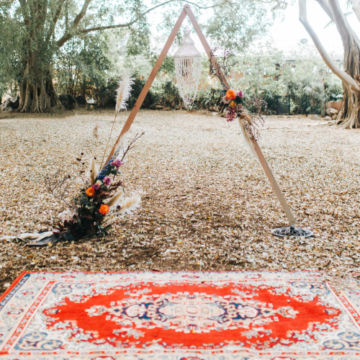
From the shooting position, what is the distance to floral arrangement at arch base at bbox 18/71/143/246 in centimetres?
342

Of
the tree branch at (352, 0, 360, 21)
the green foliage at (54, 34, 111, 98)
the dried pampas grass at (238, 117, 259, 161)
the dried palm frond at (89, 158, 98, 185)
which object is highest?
the tree branch at (352, 0, 360, 21)

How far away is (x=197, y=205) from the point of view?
4.68 m

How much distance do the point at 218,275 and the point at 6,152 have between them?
602 centimetres

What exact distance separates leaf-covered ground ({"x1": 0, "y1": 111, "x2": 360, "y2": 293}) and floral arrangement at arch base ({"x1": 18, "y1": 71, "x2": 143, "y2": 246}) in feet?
0.47

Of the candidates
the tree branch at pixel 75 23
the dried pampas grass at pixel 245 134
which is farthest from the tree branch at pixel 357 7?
the dried pampas grass at pixel 245 134

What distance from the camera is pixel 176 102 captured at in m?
17.0

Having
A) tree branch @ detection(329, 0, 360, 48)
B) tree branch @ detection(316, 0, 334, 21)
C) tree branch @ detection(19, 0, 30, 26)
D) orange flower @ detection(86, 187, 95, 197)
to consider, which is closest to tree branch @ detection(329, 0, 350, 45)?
tree branch @ detection(329, 0, 360, 48)

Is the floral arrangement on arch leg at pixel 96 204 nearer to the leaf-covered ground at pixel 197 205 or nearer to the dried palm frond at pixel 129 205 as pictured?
the dried palm frond at pixel 129 205

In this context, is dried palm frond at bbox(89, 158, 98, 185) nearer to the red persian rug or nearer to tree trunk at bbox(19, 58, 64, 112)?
the red persian rug

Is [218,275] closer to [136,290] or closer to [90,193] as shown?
[136,290]

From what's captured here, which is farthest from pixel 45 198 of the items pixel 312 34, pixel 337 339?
pixel 312 34

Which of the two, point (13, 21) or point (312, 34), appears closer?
point (13, 21)

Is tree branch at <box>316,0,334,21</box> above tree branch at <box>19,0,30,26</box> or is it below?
above

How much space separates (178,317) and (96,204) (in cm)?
160
